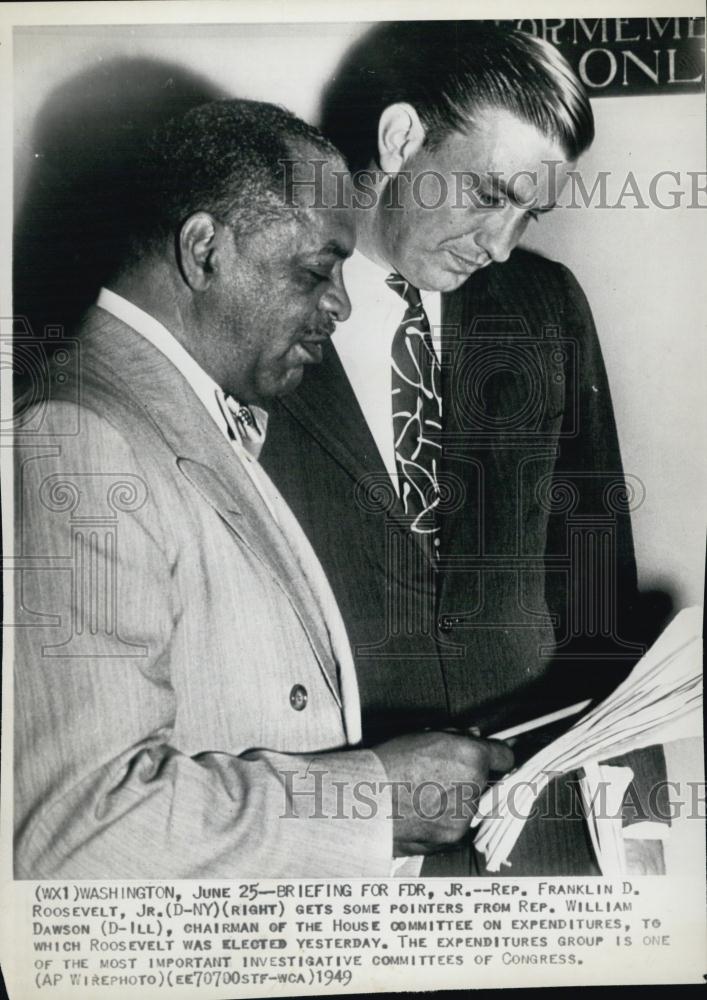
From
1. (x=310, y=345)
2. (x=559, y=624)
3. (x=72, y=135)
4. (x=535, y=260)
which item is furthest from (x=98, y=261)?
(x=559, y=624)

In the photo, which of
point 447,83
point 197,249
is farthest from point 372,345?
point 447,83

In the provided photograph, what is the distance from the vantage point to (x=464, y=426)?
1990mm

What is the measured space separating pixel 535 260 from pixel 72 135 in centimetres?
85

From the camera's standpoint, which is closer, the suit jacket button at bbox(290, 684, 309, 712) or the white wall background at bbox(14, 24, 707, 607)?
the suit jacket button at bbox(290, 684, 309, 712)

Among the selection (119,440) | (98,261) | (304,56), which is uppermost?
(304,56)

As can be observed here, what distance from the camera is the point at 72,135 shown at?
1.96 metres

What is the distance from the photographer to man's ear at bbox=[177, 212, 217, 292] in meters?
1.91

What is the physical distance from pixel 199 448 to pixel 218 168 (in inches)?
Result: 19.0

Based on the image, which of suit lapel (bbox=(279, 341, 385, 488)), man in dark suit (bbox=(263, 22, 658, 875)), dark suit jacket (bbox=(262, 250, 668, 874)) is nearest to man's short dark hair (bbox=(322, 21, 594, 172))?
man in dark suit (bbox=(263, 22, 658, 875))

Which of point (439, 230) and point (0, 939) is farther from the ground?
point (439, 230)

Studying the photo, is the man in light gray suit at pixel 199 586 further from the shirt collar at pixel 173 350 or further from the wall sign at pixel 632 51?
the wall sign at pixel 632 51

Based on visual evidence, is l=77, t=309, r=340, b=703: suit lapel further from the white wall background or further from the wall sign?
the wall sign

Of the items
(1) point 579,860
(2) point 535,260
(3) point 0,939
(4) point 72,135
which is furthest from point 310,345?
(3) point 0,939

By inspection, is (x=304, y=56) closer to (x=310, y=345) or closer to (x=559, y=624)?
(x=310, y=345)
